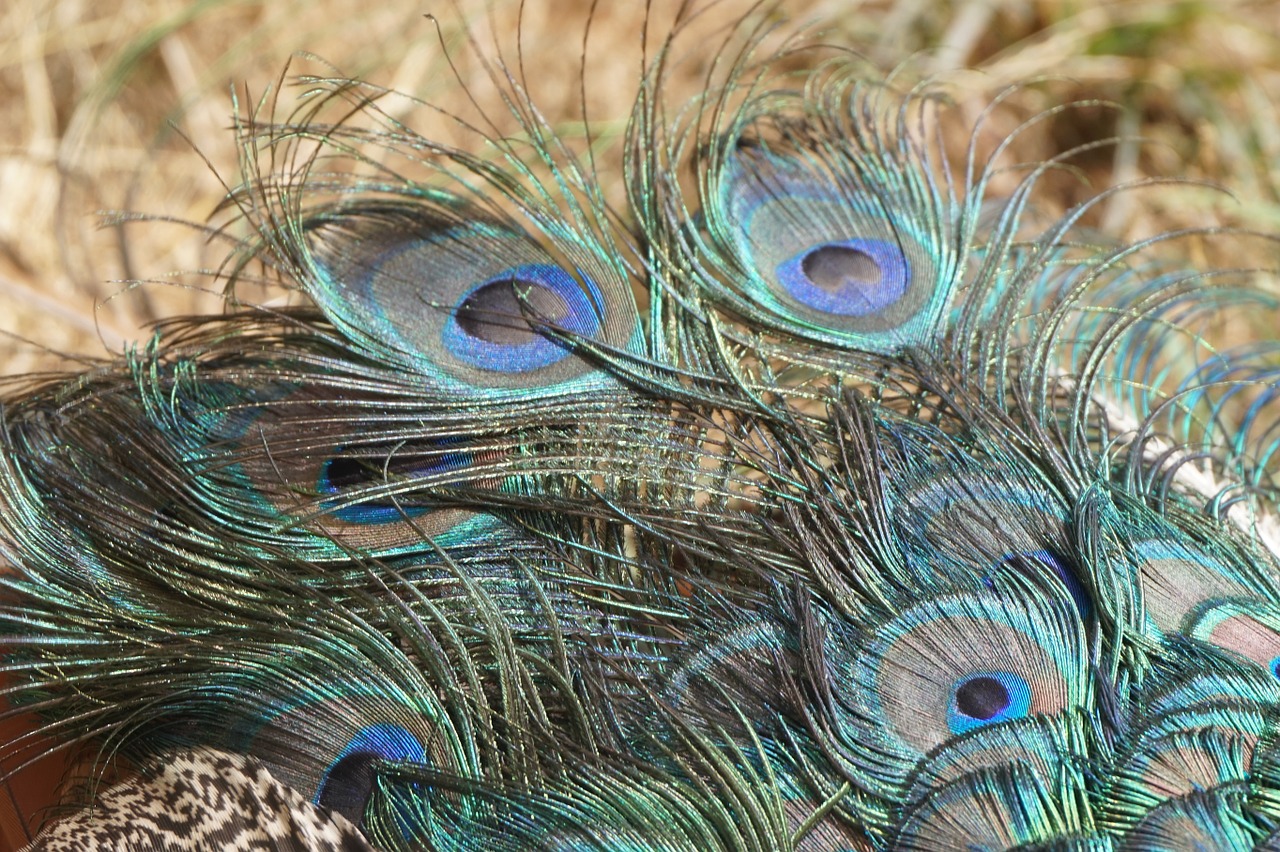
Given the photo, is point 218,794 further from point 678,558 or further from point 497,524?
point 678,558

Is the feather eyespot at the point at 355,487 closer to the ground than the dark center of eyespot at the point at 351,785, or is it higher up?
higher up

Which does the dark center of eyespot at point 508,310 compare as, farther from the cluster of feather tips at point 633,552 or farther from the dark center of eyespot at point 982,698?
the dark center of eyespot at point 982,698

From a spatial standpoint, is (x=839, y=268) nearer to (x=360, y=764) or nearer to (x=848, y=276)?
(x=848, y=276)

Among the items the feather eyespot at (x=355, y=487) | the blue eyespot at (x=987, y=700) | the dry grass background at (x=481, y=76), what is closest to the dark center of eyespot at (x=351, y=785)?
the feather eyespot at (x=355, y=487)

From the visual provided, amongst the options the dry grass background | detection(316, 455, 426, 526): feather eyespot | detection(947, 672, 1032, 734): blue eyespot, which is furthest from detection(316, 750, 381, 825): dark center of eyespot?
the dry grass background

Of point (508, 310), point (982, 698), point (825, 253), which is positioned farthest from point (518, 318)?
point (982, 698)

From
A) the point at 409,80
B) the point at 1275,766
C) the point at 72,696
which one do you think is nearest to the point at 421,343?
the point at 72,696
